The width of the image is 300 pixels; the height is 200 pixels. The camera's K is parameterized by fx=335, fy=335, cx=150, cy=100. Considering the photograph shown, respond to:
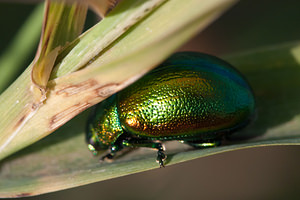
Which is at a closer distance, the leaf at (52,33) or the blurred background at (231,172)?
the leaf at (52,33)

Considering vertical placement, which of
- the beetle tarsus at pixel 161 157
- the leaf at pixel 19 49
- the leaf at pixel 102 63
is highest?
the leaf at pixel 19 49

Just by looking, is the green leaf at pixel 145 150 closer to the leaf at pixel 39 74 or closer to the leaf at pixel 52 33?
the leaf at pixel 39 74

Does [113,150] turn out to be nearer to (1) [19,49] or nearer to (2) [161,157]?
(2) [161,157]

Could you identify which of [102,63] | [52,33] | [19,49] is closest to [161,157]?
[102,63]

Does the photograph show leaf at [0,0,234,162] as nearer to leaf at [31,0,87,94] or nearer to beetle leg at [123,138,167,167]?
leaf at [31,0,87,94]

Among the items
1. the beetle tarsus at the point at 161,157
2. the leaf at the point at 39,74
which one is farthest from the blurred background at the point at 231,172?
the leaf at the point at 39,74

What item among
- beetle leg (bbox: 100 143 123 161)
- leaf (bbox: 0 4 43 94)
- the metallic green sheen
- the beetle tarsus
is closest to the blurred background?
leaf (bbox: 0 4 43 94)

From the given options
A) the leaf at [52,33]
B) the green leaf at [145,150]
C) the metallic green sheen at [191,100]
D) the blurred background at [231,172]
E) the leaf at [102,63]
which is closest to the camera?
the leaf at [102,63]
